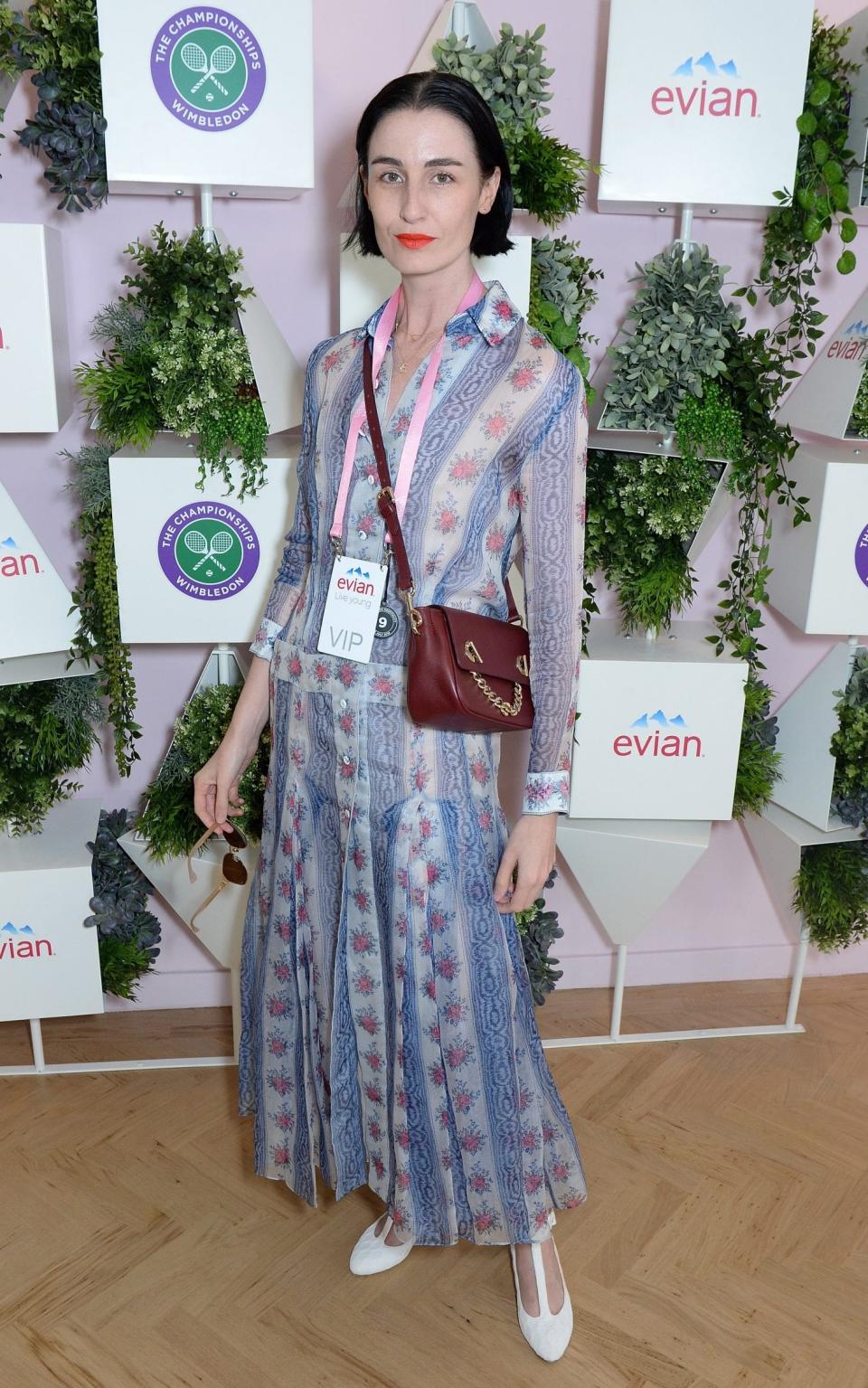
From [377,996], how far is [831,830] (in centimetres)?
121

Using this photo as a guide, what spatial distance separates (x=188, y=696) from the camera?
2.58m

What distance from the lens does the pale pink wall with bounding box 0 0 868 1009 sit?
226cm

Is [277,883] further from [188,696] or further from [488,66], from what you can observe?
[488,66]

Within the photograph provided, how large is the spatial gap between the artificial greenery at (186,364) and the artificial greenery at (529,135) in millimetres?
499

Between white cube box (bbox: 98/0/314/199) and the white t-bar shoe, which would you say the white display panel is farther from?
the white t-bar shoe

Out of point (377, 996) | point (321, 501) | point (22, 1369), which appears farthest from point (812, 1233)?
point (321, 501)

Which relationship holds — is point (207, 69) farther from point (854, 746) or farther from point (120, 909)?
point (854, 746)

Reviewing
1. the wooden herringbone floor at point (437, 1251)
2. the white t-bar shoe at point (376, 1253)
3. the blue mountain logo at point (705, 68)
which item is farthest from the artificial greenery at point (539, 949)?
the blue mountain logo at point (705, 68)

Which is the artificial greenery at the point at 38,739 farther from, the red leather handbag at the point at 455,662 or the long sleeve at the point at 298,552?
the red leather handbag at the point at 455,662

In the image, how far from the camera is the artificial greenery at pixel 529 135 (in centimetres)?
196

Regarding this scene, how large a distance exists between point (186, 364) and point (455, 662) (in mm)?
839

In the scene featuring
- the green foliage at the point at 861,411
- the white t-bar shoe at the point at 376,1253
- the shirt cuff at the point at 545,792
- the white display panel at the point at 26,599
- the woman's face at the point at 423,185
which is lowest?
the white t-bar shoe at the point at 376,1253

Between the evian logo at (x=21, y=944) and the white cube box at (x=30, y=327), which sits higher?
the white cube box at (x=30, y=327)

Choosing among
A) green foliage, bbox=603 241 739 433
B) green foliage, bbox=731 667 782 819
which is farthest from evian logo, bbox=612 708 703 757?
green foliage, bbox=603 241 739 433
